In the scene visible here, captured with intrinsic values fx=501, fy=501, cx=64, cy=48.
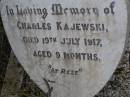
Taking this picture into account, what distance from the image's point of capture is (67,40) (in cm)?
345

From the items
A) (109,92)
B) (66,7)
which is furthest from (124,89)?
(66,7)

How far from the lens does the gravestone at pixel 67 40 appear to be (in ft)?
10.7

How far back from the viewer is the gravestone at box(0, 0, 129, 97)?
10.7 feet

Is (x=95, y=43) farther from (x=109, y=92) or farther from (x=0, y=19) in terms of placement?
(x=0, y=19)

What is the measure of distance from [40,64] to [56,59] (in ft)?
0.53

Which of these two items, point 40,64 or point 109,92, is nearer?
point 40,64

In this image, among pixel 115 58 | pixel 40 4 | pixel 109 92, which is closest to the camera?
pixel 115 58

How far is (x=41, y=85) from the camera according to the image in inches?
145

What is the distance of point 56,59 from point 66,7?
1.31 ft

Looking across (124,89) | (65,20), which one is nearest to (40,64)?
(65,20)

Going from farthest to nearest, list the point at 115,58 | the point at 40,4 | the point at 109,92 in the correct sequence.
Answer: the point at 109,92, the point at 40,4, the point at 115,58

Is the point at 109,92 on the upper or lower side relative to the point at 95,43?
lower

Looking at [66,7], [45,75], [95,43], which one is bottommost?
[45,75]

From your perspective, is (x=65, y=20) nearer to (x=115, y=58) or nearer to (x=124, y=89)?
(x=115, y=58)
